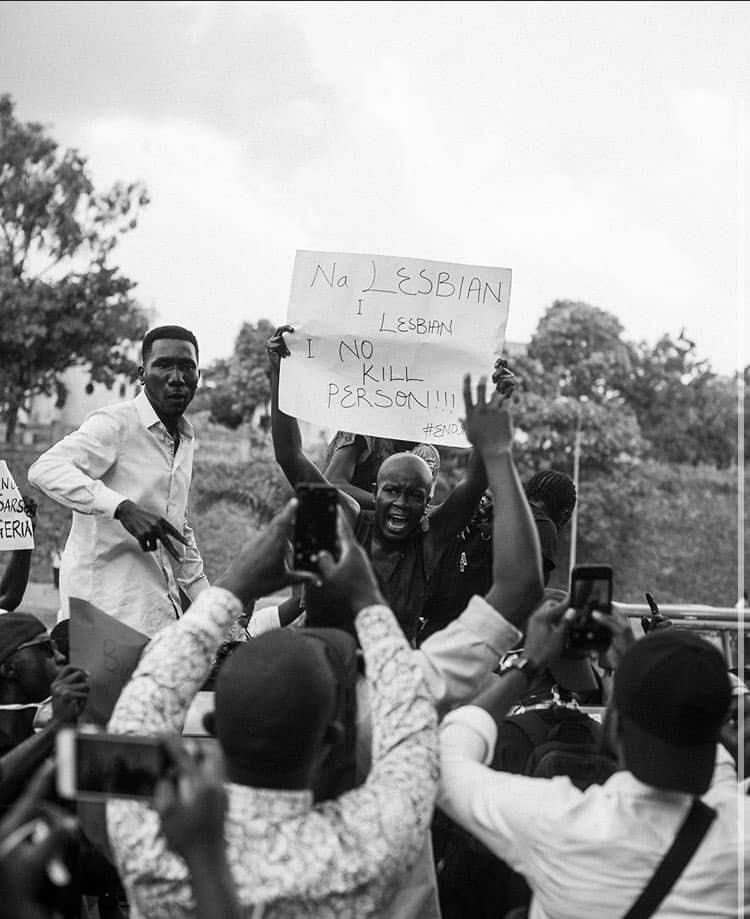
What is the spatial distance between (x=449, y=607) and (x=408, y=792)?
6.84 feet

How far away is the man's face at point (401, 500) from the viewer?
3924mm

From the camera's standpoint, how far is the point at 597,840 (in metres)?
2.12

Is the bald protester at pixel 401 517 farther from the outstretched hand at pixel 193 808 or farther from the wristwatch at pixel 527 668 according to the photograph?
the outstretched hand at pixel 193 808

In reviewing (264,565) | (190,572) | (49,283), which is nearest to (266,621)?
(190,572)

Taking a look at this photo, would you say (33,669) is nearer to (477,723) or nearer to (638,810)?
(477,723)

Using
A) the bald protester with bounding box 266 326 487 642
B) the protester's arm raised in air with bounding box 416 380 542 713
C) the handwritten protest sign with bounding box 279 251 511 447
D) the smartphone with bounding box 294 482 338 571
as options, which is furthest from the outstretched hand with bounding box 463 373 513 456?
the handwritten protest sign with bounding box 279 251 511 447

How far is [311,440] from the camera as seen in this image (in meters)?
28.7

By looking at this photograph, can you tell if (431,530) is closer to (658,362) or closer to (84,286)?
(84,286)

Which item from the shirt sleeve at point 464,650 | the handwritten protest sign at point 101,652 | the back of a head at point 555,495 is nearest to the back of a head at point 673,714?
the shirt sleeve at point 464,650

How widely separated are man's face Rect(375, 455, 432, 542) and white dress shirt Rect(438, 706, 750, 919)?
1740 millimetres

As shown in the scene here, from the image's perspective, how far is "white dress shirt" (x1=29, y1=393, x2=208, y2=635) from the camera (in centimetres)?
383

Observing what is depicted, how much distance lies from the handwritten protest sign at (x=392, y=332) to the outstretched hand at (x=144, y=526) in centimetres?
71

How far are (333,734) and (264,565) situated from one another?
1.40 feet

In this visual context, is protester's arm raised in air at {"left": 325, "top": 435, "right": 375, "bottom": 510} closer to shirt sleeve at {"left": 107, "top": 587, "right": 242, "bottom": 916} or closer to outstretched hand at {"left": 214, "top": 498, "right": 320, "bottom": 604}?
outstretched hand at {"left": 214, "top": 498, "right": 320, "bottom": 604}
